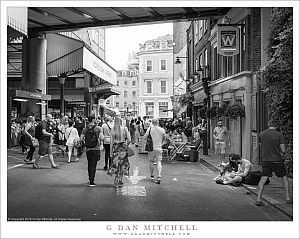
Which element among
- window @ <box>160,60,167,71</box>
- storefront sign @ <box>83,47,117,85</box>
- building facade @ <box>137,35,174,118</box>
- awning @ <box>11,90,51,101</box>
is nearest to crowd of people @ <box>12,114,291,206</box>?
building facade @ <box>137,35,174,118</box>

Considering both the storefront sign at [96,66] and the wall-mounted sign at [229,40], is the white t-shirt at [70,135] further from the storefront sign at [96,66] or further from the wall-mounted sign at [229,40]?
the wall-mounted sign at [229,40]

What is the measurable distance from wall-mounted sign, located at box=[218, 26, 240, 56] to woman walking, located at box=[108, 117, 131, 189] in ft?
14.6

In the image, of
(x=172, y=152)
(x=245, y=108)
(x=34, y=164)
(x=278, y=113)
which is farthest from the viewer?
(x=245, y=108)

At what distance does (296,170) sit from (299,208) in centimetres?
44

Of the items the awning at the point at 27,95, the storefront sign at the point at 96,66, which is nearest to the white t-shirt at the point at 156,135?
the awning at the point at 27,95

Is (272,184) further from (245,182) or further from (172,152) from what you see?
(172,152)

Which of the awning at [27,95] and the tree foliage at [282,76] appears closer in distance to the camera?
the tree foliage at [282,76]

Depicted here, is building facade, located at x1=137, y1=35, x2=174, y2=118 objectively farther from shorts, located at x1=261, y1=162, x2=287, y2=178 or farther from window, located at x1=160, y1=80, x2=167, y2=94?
shorts, located at x1=261, y1=162, x2=287, y2=178

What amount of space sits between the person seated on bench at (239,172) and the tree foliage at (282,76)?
0.82 metres

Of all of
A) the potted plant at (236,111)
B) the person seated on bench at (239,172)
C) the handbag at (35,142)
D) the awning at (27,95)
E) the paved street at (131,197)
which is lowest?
the paved street at (131,197)

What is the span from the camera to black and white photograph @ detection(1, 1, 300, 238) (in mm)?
4891

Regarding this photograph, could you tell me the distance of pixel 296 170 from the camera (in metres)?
4.89

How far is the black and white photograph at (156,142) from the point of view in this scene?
16.0ft

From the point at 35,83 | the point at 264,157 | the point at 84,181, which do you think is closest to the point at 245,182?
the point at 264,157
